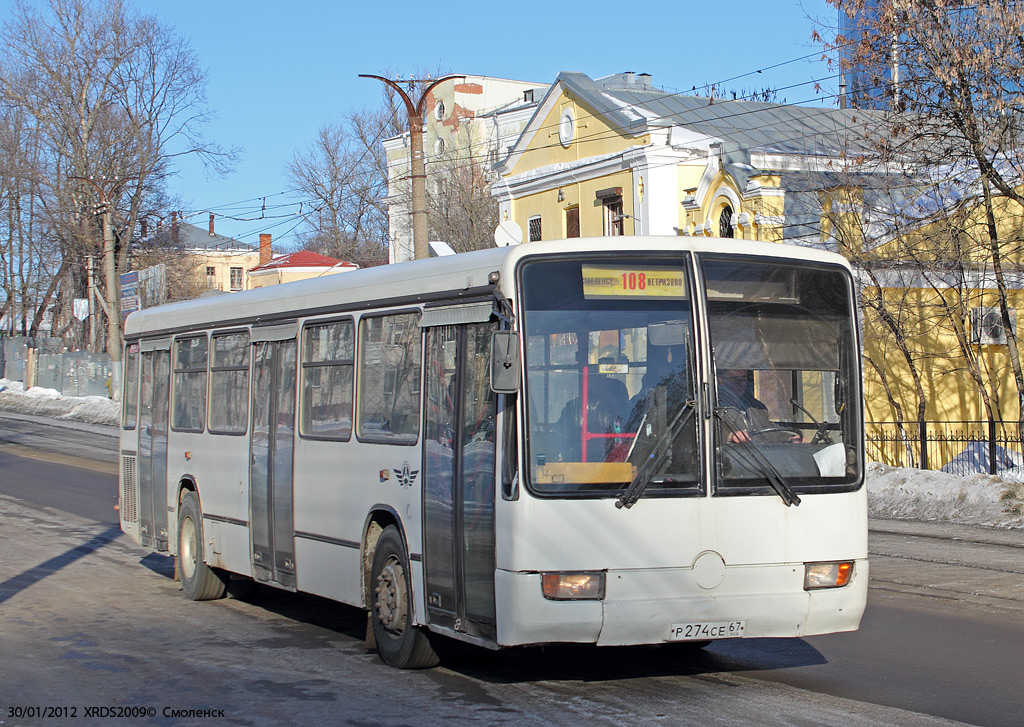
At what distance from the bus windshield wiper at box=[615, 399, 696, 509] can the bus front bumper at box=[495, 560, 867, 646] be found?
1.30 ft

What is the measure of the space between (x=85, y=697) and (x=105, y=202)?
3821cm

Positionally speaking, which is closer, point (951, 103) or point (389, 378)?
point (389, 378)

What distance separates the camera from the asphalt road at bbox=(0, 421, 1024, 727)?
6801 mm

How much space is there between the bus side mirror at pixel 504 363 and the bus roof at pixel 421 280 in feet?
1.20

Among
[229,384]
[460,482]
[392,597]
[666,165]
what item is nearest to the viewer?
[460,482]

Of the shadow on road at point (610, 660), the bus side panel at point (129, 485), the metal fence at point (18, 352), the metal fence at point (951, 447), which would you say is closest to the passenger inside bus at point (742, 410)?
the shadow on road at point (610, 660)

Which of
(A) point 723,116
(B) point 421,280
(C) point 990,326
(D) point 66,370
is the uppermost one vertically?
(A) point 723,116

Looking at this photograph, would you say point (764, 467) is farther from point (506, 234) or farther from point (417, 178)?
Result: point (417, 178)

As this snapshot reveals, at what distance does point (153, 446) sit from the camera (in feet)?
41.8

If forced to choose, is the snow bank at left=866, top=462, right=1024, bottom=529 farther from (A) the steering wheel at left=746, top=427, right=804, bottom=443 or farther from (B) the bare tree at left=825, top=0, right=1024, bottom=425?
(A) the steering wheel at left=746, top=427, right=804, bottom=443

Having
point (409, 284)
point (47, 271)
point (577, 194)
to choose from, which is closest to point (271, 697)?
point (409, 284)

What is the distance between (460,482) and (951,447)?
18.3 m

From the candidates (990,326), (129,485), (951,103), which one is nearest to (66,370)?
(990,326)

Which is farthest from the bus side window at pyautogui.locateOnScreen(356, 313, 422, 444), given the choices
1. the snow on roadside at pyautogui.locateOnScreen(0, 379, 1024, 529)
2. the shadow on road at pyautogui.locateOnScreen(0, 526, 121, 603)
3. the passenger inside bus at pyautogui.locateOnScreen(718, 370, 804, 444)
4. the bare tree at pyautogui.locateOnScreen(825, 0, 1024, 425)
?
the bare tree at pyautogui.locateOnScreen(825, 0, 1024, 425)
